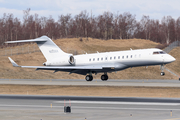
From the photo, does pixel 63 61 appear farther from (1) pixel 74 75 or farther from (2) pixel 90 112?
(2) pixel 90 112

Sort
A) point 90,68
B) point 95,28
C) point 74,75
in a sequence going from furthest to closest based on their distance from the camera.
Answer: point 95,28 < point 74,75 < point 90,68

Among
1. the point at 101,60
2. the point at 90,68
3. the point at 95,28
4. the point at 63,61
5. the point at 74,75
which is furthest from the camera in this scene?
the point at 95,28

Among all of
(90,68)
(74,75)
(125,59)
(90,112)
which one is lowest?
(90,112)

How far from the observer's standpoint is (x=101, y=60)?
4403cm

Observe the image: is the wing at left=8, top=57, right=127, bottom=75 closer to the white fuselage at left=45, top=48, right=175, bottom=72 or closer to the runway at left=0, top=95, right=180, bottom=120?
the white fuselage at left=45, top=48, right=175, bottom=72

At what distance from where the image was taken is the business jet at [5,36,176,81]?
132ft

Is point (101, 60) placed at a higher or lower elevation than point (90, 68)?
higher

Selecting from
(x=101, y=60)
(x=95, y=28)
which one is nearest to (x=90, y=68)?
(x=101, y=60)

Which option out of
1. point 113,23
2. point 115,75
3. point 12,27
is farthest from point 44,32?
point 115,75

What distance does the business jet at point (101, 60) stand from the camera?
40.2m

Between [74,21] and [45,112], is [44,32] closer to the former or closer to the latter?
[74,21]

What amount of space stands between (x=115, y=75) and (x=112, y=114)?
44835mm

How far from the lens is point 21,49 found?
93.9m

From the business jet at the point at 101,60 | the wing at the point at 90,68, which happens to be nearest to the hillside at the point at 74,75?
the business jet at the point at 101,60
